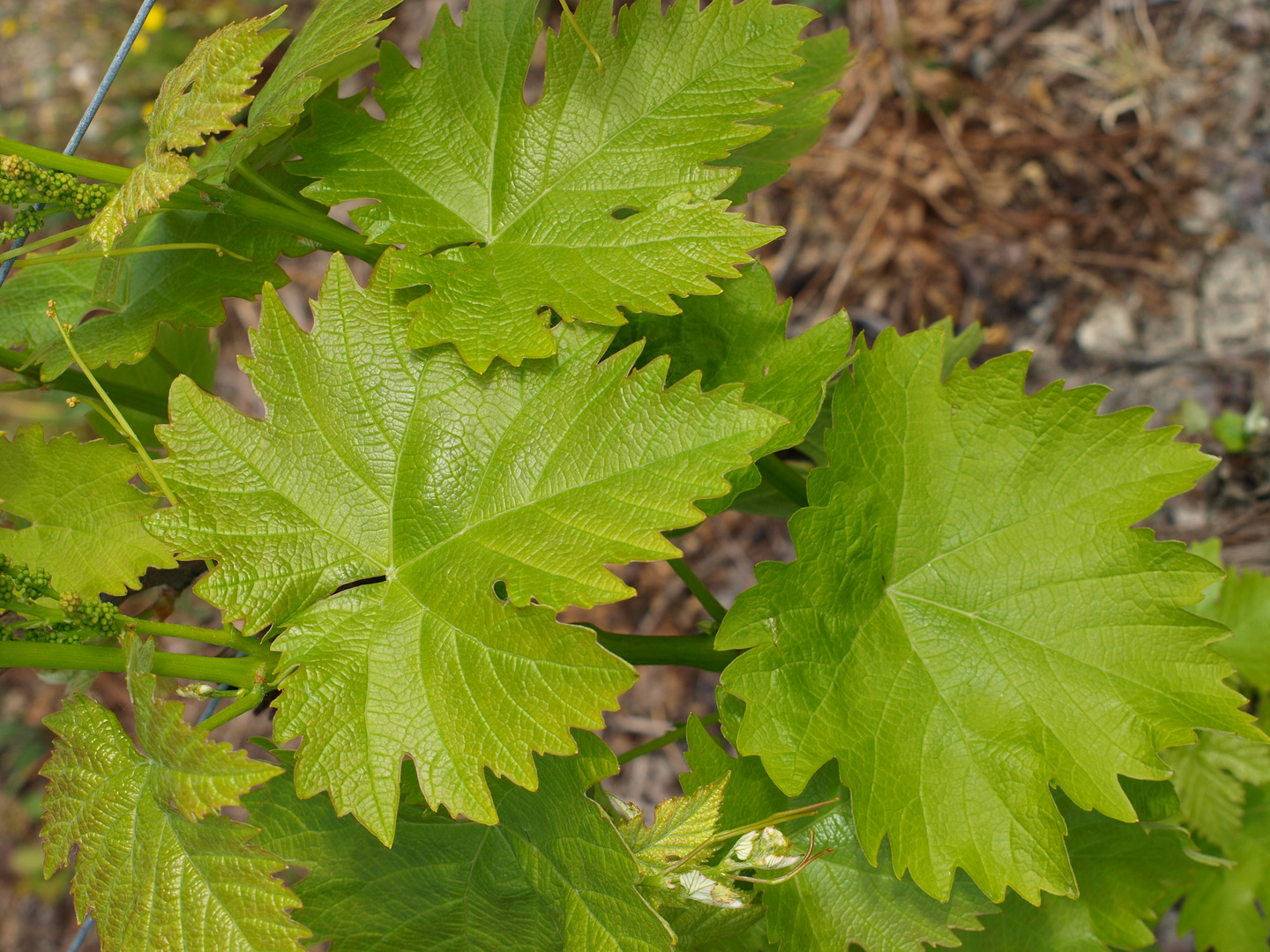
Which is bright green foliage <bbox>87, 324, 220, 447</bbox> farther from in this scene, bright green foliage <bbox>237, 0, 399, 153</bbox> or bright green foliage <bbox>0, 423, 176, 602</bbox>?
bright green foliage <bbox>237, 0, 399, 153</bbox>

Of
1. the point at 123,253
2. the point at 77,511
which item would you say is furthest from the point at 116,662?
the point at 123,253

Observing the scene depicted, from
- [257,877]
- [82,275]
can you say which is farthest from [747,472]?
[82,275]

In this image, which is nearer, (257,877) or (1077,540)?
(257,877)

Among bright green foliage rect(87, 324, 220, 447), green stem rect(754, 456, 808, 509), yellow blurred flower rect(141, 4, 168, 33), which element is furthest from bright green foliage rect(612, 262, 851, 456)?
yellow blurred flower rect(141, 4, 168, 33)

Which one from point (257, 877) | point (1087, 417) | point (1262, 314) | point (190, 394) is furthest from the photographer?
point (1262, 314)

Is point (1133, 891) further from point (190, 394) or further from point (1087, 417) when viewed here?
point (190, 394)

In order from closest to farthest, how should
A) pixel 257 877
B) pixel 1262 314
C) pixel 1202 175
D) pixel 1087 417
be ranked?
pixel 257 877, pixel 1087 417, pixel 1262 314, pixel 1202 175
